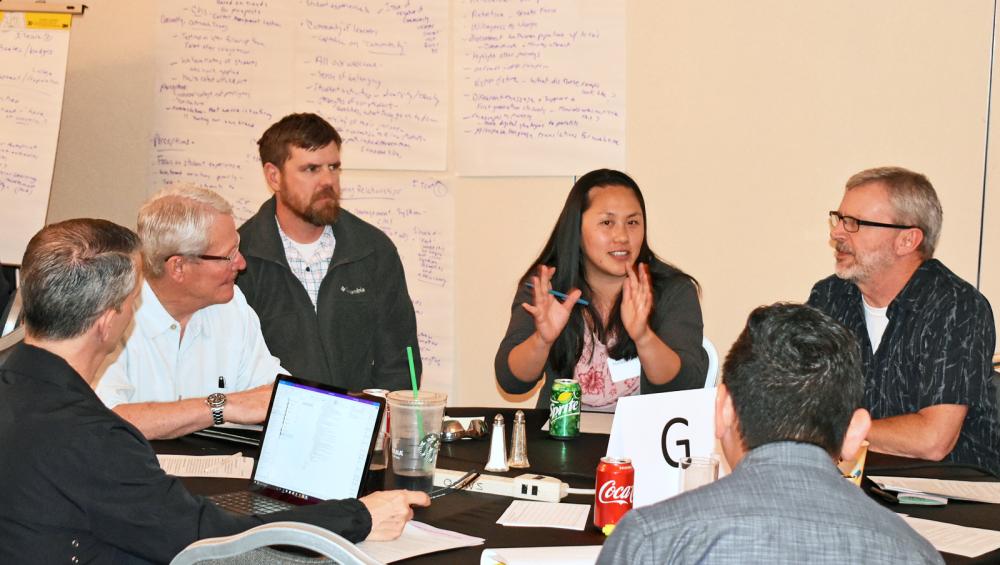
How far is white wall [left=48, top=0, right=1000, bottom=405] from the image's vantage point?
150 inches

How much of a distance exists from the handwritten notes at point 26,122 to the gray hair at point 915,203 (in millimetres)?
3641

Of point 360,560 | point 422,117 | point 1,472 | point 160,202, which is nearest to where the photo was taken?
point 360,560

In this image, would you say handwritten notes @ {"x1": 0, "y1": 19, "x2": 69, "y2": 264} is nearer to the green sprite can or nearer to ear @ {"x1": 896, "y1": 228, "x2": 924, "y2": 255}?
the green sprite can

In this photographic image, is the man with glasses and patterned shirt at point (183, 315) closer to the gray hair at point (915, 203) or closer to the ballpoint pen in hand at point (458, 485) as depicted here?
the ballpoint pen in hand at point (458, 485)

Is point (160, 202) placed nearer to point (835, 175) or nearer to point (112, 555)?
point (112, 555)

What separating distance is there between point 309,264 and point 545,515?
199cm

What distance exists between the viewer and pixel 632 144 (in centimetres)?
426

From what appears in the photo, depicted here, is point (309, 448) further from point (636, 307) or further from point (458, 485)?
point (636, 307)

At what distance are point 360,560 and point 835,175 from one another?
308 centimetres

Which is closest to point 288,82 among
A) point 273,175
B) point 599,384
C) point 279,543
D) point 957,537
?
point 273,175

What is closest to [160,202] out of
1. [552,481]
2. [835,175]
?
[552,481]

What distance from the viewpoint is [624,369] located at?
10.8 feet

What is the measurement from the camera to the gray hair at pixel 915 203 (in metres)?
3.21

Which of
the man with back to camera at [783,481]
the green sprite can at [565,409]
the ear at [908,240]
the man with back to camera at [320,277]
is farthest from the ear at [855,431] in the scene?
the man with back to camera at [320,277]
